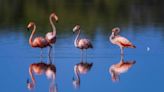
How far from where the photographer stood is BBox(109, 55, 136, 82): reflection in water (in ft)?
44.2

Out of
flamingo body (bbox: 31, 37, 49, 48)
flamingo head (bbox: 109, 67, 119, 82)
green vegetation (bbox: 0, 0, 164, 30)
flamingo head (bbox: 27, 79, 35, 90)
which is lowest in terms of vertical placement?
flamingo head (bbox: 27, 79, 35, 90)

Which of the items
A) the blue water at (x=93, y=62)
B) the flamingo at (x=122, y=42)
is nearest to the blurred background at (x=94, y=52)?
the blue water at (x=93, y=62)

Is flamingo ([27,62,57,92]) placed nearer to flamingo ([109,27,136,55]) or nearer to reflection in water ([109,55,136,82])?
reflection in water ([109,55,136,82])

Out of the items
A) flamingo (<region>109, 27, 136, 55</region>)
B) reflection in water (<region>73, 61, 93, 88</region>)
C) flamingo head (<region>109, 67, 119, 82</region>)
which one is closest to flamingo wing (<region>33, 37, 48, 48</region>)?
reflection in water (<region>73, 61, 93, 88</region>)

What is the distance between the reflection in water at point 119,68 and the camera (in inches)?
530

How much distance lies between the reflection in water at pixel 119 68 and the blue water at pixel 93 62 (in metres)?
0.11

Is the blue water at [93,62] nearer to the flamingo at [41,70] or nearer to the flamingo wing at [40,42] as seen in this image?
the flamingo at [41,70]

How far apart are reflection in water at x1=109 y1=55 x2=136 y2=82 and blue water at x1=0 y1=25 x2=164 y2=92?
0.11 m

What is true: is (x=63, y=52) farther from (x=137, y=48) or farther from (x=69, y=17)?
(x=69, y=17)

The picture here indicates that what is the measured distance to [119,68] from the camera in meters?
14.3

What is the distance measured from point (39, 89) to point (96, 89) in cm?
112

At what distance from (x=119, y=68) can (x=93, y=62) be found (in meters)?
0.89

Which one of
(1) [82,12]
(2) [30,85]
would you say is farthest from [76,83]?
(1) [82,12]

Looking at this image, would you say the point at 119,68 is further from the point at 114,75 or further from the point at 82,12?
the point at 82,12
